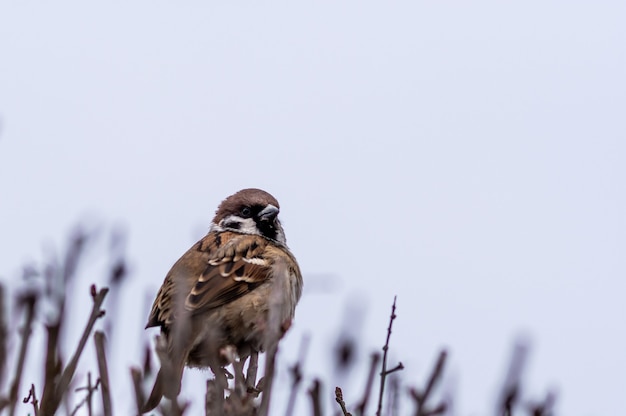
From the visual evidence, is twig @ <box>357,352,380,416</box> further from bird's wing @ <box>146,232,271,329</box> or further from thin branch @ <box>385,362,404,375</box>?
bird's wing @ <box>146,232,271,329</box>

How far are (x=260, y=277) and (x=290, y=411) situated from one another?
414cm

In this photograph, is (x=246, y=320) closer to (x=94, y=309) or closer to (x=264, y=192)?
(x=264, y=192)

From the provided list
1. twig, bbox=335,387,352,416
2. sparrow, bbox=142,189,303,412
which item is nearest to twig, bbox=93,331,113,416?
twig, bbox=335,387,352,416

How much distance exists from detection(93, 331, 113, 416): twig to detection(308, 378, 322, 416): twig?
443 mm

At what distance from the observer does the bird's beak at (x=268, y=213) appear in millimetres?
7277

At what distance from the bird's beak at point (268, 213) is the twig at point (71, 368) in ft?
15.9

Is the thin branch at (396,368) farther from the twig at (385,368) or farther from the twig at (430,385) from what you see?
the twig at (430,385)

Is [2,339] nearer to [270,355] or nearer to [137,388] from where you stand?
[137,388]

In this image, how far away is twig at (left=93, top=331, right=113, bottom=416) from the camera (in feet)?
7.09

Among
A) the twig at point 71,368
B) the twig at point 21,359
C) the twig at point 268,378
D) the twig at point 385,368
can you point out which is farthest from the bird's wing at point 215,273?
the twig at point 268,378

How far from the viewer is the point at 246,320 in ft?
20.1


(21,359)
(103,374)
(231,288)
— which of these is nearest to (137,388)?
(103,374)

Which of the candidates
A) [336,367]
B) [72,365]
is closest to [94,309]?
[72,365]

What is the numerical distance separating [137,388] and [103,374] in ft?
0.71
